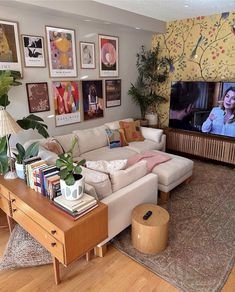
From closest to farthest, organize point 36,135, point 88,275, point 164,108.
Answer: point 88,275, point 36,135, point 164,108

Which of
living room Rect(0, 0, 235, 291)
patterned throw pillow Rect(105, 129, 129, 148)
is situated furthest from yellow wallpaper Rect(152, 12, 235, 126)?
patterned throw pillow Rect(105, 129, 129, 148)

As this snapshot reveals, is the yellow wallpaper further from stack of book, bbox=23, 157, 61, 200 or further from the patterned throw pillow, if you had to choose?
stack of book, bbox=23, 157, 61, 200

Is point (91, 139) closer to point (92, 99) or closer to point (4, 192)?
point (92, 99)

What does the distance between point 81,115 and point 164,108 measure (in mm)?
2080

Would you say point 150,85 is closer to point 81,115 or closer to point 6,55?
point 81,115

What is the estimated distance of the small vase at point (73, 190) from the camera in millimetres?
1706

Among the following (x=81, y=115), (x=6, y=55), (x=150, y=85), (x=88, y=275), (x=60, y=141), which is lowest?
(x=88, y=275)

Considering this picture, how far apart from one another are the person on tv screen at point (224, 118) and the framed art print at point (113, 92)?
69.7 inches

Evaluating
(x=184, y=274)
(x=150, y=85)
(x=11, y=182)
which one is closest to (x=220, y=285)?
(x=184, y=274)

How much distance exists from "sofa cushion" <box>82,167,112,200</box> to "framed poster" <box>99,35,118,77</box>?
2.58m

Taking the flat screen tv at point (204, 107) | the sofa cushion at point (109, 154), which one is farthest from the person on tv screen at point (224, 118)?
the sofa cushion at point (109, 154)

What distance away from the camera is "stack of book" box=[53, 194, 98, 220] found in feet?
5.46

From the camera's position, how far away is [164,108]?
5133 mm

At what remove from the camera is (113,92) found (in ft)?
14.7
